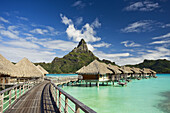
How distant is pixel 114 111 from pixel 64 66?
5303 inches

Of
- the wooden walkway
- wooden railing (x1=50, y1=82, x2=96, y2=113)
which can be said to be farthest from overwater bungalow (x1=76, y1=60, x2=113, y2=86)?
wooden railing (x1=50, y1=82, x2=96, y2=113)

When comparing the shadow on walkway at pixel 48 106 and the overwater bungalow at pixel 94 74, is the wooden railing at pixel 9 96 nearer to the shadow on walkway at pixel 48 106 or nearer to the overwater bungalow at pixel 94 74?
the shadow on walkway at pixel 48 106

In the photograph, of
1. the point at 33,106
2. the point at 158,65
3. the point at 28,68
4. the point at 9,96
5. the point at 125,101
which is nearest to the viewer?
the point at 9,96

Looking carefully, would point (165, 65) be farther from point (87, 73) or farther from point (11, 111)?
point (11, 111)

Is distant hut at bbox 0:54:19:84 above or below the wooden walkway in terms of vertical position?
above

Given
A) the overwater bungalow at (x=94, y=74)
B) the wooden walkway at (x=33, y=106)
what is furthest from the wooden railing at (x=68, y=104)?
the overwater bungalow at (x=94, y=74)

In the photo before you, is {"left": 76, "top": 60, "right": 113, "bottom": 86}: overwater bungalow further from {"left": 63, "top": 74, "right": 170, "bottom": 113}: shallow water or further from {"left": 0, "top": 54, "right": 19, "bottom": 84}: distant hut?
{"left": 0, "top": 54, "right": 19, "bottom": 84}: distant hut

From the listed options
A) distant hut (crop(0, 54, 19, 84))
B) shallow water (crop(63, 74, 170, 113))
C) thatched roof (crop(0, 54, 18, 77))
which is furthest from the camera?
distant hut (crop(0, 54, 19, 84))

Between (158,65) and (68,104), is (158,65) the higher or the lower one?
the higher one

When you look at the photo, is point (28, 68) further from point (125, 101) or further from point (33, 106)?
point (33, 106)

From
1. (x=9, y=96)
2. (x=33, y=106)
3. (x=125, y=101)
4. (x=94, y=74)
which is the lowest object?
(x=125, y=101)

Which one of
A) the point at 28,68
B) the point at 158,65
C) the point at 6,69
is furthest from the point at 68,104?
the point at 158,65

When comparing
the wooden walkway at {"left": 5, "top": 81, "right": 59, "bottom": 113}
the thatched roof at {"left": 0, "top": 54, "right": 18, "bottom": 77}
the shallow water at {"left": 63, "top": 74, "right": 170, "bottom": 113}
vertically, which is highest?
the thatched roof at {"left": 0, "top": 54, "right": 18, "bottom": 77}

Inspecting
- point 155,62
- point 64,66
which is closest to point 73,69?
point 64,66
